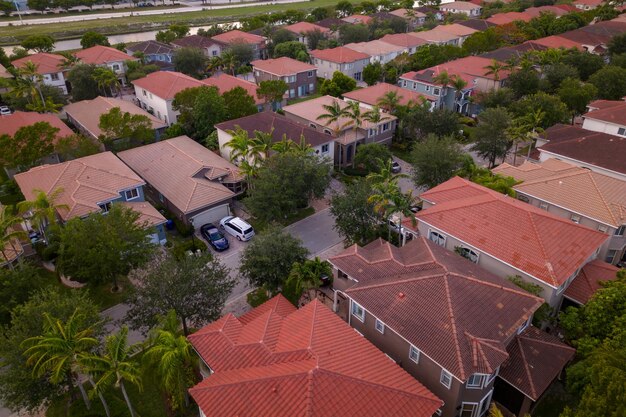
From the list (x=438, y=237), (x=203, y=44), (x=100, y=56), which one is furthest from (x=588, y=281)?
(x=203, y=44)

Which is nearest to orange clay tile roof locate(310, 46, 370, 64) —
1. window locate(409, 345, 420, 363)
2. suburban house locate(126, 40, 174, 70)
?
suburban house locate(126, 40, 174, 70)

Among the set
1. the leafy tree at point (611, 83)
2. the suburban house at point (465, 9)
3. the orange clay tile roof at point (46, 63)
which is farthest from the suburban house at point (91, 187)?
the suburban house at point (465, 9)

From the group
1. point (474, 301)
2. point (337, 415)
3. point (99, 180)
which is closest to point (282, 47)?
point (99, 180)

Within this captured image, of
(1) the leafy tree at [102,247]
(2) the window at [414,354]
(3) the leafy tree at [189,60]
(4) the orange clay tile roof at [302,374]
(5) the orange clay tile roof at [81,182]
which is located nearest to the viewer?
(4) the orange clay tile roof at [302,374]

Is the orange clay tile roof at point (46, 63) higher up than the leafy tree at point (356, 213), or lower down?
higher up

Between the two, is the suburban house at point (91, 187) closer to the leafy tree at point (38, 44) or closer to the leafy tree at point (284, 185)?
the leafy tree at point (284, 185)

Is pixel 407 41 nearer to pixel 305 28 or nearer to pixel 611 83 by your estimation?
pixel 305 28

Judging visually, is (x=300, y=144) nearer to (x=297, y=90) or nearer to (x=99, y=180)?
(x=99, y=180)
